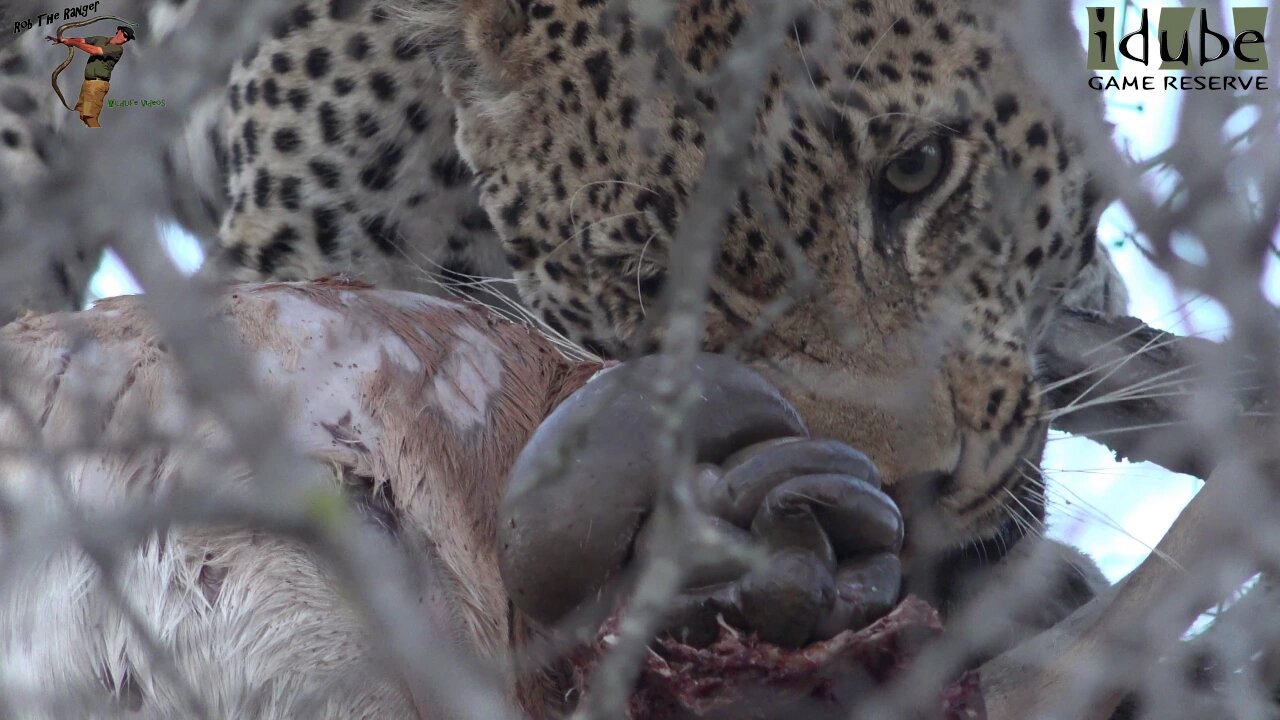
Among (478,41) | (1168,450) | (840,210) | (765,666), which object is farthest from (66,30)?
(765,666)

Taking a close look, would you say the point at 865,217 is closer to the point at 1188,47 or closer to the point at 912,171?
the point at 912,171

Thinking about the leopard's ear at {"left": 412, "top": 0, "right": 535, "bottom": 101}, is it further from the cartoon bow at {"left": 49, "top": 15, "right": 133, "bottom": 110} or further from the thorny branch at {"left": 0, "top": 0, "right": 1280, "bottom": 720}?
the cartoon bow at {"left": 49, "top": 15, "right": 133, "bottom": 110}

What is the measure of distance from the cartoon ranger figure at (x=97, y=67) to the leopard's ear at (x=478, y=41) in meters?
1.29

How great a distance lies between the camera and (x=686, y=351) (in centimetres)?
145

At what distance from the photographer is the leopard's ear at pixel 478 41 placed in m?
3.77

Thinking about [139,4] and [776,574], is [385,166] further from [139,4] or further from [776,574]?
[776,574]

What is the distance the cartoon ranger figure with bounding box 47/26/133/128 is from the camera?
469cm

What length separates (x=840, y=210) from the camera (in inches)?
126

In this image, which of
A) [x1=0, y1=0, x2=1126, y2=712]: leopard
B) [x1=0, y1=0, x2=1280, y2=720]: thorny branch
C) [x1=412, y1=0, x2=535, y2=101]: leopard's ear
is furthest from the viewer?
[x1=412, y1=0, x2=535, y2=101]: leopard's ear

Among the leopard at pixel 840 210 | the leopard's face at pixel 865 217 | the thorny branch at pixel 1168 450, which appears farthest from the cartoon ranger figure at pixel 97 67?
the thorny branch at pixel 1168 450

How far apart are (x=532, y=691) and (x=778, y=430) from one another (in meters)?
0.62

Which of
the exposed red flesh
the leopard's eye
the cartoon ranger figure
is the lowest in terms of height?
the exposed red flesh

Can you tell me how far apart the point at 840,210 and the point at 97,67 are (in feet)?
8.84
